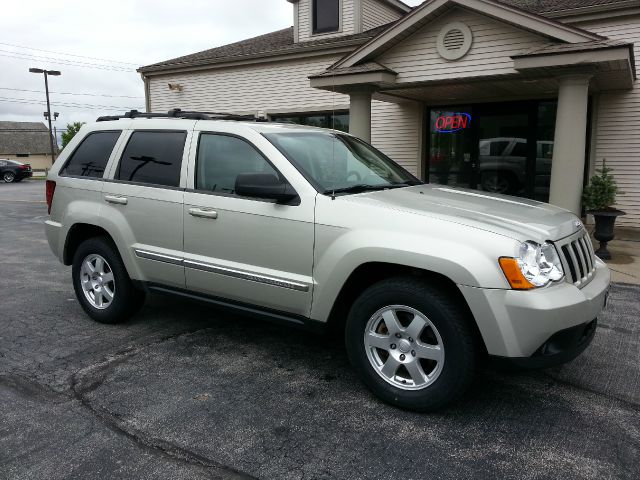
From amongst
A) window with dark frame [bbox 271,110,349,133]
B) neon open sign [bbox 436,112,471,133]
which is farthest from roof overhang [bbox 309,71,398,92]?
window with dark frame [bbox 271,110,349,133]

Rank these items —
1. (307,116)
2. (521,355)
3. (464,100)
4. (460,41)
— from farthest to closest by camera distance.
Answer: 1. (307,116)
2. (464,100)
3. (460,41)
4. (521,355)

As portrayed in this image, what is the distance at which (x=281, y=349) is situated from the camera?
4.27 metres

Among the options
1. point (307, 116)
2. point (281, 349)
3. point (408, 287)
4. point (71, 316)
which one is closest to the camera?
point (408, 287)

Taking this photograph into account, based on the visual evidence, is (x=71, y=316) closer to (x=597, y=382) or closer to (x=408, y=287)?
(x=408, y=287)

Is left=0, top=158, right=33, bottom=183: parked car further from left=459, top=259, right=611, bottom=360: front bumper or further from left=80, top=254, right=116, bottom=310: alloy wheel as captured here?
left=459, top=259, right=611, bottom=360: front bumper

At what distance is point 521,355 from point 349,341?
102 centimetres

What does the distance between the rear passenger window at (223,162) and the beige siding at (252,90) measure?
31.7ft

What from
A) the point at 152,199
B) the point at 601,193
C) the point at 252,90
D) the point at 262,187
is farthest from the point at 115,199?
the point at 252,90

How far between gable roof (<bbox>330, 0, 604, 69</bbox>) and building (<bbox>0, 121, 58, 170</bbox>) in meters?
69.8

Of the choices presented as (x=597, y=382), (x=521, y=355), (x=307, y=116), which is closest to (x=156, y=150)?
(x=521, y=355)

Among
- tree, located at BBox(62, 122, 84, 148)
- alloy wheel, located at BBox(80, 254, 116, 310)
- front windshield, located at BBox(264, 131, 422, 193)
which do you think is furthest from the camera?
tree, located at BBox(62, 122, 84, 148)

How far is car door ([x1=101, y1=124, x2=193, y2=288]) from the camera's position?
166 inches

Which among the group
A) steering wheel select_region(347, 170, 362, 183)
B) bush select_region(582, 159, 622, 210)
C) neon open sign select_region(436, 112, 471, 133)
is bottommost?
bush select_region(582, 159, 622, 210)

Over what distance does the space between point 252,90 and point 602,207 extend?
32.2ft
